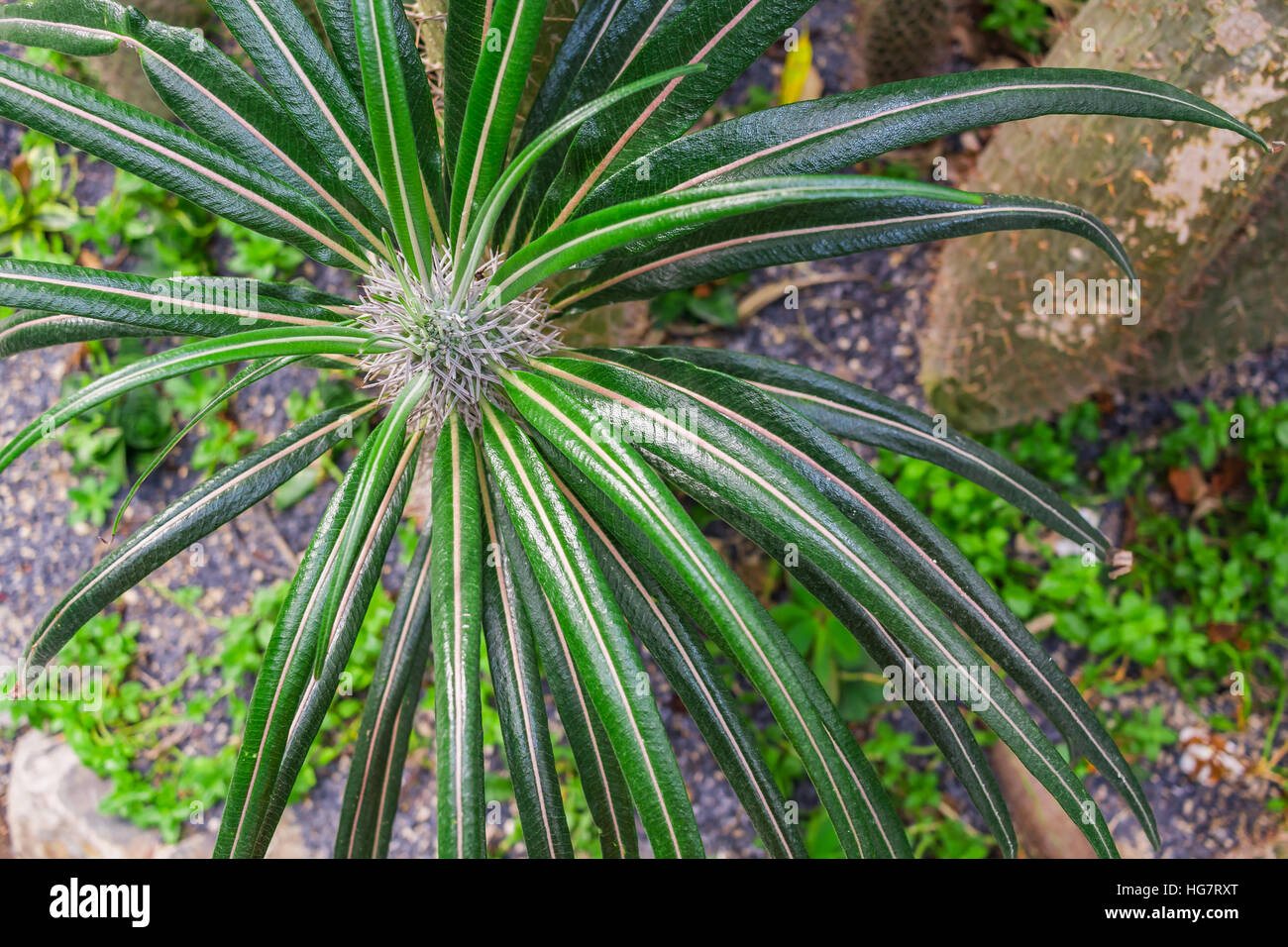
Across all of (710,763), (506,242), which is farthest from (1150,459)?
(506,242)

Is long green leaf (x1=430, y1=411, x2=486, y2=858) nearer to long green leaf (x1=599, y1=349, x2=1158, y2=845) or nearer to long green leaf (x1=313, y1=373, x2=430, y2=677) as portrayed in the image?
long green leaf (x1=313, y1=373, x2=430, y2=677)

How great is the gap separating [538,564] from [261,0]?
849mm

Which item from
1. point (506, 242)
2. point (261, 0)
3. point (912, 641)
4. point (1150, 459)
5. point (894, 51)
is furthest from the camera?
point (1150, 459)

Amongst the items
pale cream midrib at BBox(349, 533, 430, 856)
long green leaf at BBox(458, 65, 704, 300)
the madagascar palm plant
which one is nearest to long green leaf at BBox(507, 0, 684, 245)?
the madagascar palm plant

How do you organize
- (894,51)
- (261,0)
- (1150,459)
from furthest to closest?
(1150,459)
(894,51)
(261,0)

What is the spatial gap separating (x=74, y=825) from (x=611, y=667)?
2.12 meters

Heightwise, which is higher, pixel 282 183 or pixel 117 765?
pixel 282 183

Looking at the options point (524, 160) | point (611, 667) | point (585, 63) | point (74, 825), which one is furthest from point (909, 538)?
point (74, 825)

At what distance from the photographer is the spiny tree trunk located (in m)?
1.32

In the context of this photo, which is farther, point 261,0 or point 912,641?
point 261,0

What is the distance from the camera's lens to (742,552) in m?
2.17

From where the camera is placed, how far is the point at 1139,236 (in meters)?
1.54
